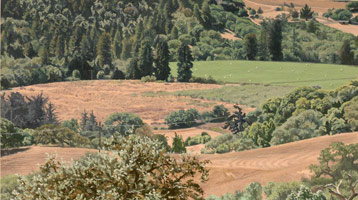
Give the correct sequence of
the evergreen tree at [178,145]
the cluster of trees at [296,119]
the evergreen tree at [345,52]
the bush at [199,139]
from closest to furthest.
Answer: the cluster of trees at [296,119] < the evergreen tree at [178,145] < the bush at [199,139] < the evergreen tree at [345,52]

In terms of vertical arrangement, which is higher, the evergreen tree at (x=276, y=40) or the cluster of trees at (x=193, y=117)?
the evergreen tree at (x=276, y=40)

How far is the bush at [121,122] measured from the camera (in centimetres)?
6213

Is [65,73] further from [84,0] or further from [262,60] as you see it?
[262,60]

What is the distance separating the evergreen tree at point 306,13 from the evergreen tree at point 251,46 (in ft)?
15.5

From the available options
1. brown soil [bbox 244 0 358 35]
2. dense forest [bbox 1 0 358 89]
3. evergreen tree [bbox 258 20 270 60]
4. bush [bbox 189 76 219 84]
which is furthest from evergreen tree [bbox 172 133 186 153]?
brown soil [bbox 244 0 358 35]

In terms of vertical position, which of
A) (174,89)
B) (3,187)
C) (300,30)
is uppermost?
(300,30)

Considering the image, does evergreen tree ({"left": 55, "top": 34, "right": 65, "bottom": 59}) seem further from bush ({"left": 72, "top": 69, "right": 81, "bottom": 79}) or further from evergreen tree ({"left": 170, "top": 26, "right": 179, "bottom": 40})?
evergreen tree ({"left": 170, "top": 26, "right": 179, "bottom": 40})

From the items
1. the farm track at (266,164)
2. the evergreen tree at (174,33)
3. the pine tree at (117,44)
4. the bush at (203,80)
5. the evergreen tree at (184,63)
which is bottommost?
the farm track at (266,164)

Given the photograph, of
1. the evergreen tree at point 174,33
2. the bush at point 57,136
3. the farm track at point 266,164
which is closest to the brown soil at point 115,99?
the bush at point 57,136

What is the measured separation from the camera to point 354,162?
4897 cm

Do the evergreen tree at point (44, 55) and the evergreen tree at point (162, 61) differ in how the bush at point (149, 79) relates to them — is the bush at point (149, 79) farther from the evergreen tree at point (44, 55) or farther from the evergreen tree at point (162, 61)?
the evergreen tree at point (44, 55)

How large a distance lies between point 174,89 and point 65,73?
9723 mm

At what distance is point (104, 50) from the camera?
218 ft

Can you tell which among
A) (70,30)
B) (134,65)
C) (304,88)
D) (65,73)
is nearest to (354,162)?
(304,88)
